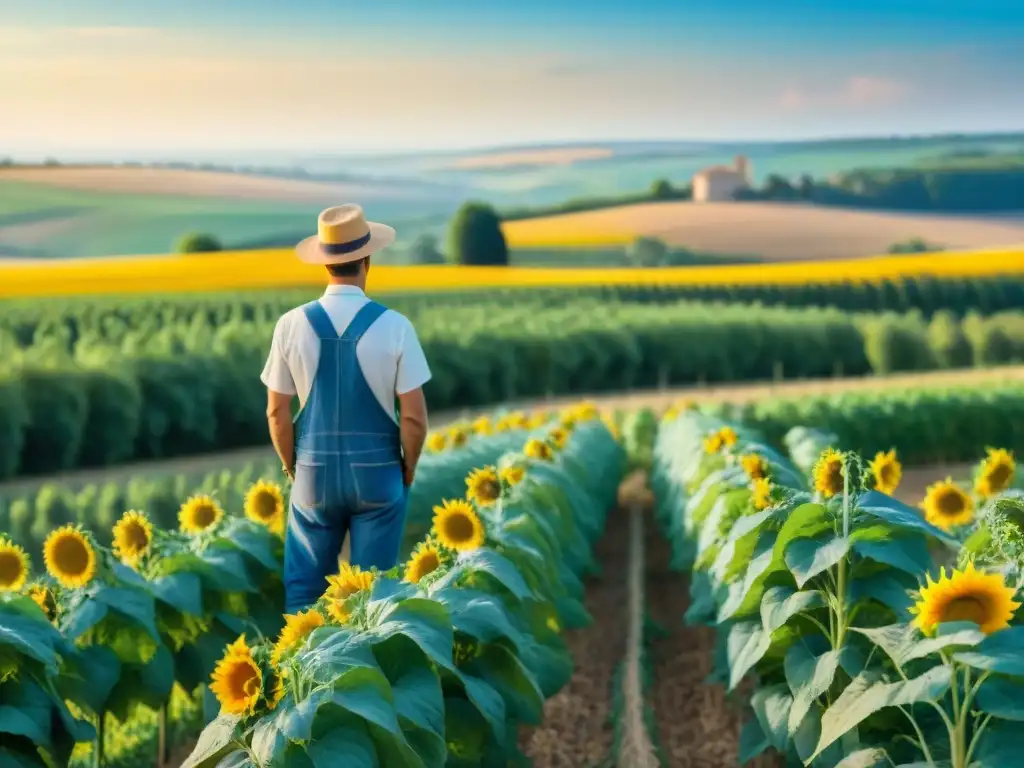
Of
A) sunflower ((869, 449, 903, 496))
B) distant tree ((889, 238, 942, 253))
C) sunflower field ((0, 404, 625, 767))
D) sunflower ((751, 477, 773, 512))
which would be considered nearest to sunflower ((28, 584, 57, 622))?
sunflower field ((0, 404, 625, 767))

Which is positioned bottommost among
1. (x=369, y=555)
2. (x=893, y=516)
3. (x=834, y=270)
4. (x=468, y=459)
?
(x=834, y=270)

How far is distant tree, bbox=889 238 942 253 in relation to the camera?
4859 centimetres

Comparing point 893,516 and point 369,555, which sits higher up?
point 893,516

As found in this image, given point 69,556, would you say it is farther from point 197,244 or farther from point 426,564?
point 197,244

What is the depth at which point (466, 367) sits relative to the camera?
21141 millimetres

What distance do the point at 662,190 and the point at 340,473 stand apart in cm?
5920

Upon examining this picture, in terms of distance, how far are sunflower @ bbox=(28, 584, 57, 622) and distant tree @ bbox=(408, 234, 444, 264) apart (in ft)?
148

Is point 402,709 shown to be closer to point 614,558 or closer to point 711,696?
point 711,696

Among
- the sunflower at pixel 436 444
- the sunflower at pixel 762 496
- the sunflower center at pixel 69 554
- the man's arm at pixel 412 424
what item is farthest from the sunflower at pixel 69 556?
the sunflower at pixel 436 444

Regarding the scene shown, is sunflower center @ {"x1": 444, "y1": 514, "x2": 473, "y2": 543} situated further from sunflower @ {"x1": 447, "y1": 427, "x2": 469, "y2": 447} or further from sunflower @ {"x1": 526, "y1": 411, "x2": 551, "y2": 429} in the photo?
sunflower @ {"x1": 526, "y1": 411, "x2": 551, "y2": 429}

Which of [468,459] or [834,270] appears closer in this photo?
[468,459]

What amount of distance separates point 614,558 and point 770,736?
534cm

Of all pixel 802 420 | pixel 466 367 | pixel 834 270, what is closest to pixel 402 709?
pixel 802 420

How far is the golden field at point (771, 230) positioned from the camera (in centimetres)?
4747
